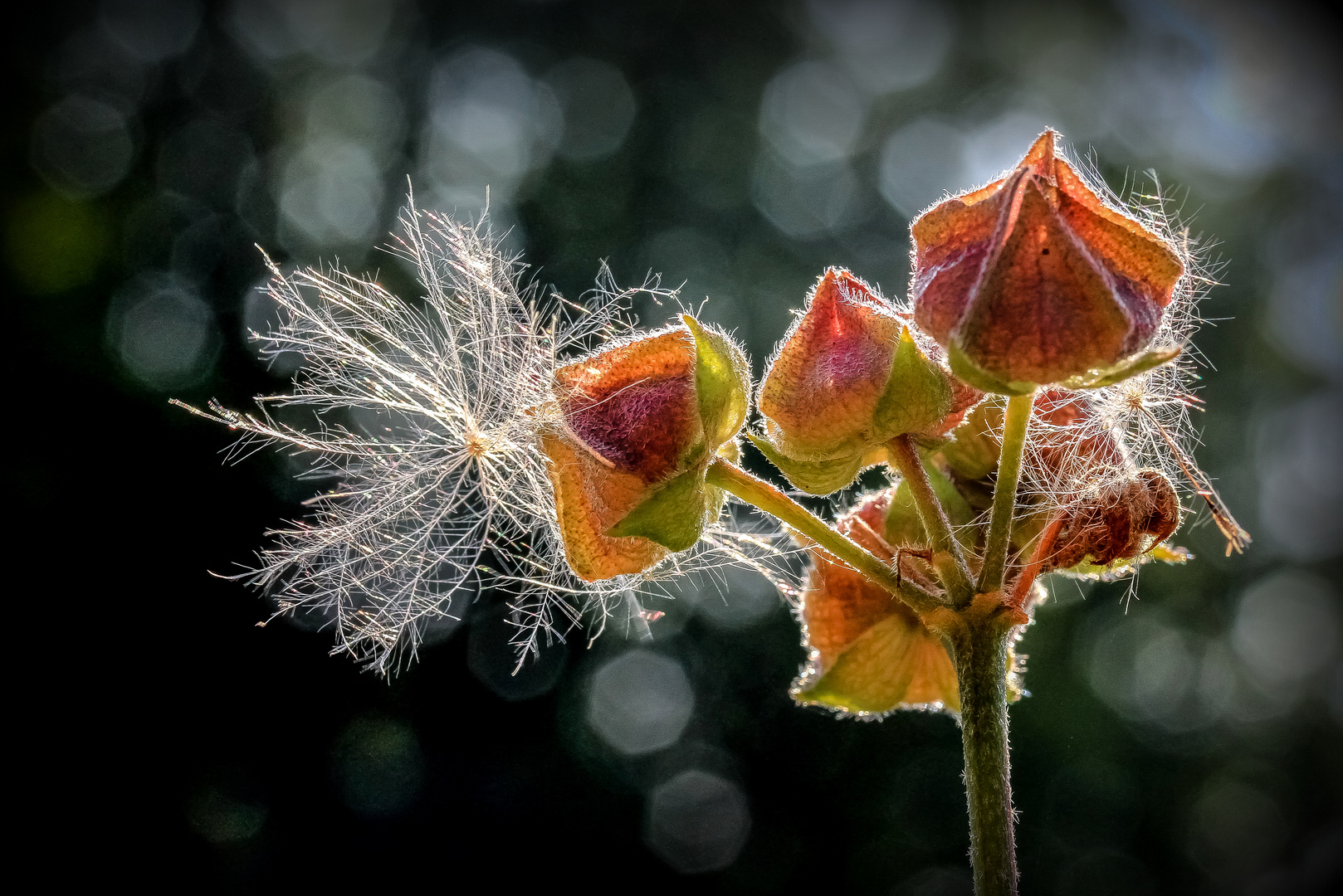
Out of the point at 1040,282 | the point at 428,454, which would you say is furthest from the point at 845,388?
the point at 428,454

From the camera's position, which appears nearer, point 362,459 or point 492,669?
point 362,459

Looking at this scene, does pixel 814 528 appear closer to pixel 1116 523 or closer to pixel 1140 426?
pixel 1116 523

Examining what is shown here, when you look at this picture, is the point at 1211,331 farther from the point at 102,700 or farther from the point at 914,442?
the point at 102,700

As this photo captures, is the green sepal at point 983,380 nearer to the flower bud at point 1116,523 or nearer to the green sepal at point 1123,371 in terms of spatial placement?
the green sepal at point 1123,371

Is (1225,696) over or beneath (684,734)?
over

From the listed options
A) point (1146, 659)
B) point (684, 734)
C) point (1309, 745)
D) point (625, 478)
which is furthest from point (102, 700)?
point (1309, 745)

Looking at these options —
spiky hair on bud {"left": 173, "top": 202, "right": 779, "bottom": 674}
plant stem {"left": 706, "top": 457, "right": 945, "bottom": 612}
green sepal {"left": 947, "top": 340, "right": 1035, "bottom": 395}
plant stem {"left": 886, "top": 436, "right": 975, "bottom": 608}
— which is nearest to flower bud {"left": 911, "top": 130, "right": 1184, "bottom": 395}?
green sepal {"left": 947, "top": 340, "right": 1035, "bottom": 395}

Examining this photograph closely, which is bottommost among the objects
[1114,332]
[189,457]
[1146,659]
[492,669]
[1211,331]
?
[189,457]

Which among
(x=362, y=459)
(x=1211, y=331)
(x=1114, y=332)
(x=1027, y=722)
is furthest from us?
(x=1211, y=331)

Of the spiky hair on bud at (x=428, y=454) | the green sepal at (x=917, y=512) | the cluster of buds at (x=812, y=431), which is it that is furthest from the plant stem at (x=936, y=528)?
the spiky hair on bud at (x=428, y=454)
